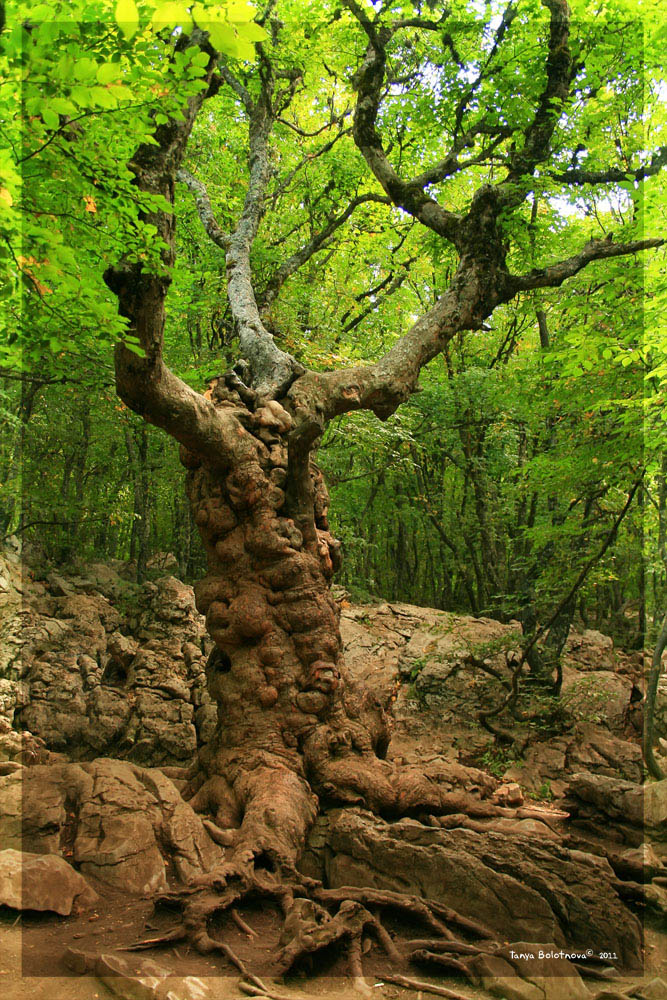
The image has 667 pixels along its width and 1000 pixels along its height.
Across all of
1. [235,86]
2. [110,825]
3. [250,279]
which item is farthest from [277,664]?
[235,86]

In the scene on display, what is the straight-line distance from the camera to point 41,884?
13.5 ft

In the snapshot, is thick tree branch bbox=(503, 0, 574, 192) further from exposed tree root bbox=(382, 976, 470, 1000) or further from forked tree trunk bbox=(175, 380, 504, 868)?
exposed tree root bbox=(382, 976, 470, 1000)

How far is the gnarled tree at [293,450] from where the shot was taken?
4.57m

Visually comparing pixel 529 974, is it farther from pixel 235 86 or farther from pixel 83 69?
pixel 235 86

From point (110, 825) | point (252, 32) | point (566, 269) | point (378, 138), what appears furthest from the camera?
point (378, 138)

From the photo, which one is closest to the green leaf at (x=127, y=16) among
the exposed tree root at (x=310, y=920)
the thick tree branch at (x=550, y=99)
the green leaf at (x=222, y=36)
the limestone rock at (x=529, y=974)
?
the green leaf at (x=222, y=36)

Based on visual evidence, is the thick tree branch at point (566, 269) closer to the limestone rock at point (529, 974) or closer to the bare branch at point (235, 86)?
the bare branch at point (235, 86)

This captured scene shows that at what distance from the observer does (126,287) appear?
14.7ft

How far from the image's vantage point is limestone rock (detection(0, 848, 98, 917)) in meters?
4.00

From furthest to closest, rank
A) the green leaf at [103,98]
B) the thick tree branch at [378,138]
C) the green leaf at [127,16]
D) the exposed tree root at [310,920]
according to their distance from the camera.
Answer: the thick tree branch at [378,138] → the exposed tree root at [310,920] → the green leaf at [103,98] → the green leaf at [127,16]

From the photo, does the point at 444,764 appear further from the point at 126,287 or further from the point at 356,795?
the point at 126,287

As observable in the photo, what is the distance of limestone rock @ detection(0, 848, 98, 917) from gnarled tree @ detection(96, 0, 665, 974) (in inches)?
32.9

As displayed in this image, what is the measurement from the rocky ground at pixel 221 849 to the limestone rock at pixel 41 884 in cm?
1

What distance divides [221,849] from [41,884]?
131 cm
